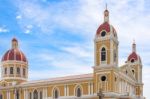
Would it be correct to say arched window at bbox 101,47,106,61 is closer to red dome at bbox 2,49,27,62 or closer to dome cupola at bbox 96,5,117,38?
dome cupola at bbox 96,5,117,38

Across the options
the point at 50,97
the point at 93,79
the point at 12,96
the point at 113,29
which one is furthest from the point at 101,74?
the point at 12,96

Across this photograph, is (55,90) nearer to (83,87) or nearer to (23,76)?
(83,87)

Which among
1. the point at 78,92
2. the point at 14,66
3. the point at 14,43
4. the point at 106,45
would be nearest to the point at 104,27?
the point at 106,45

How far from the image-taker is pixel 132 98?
7300cm

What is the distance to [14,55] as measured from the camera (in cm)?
8394

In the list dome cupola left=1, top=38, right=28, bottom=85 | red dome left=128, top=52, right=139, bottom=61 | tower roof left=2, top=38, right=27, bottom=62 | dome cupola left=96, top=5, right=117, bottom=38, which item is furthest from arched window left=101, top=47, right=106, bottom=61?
tower roof left=2, top=38, right=27, bottom=62

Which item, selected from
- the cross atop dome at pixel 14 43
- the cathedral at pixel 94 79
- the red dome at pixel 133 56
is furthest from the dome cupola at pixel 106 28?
the cross atop dome at pixel 14 43

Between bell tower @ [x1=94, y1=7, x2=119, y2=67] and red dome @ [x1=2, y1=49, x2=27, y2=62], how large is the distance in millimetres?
22103

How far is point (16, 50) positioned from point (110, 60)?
26.5m

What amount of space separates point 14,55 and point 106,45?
2462 centimetres

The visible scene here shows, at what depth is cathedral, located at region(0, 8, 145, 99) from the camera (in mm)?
67000

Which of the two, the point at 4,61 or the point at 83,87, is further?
the point at 4,61

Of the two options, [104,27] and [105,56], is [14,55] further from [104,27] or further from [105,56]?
[105,56]

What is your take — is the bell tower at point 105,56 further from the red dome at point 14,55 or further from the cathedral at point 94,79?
the red dome at point 14,55
